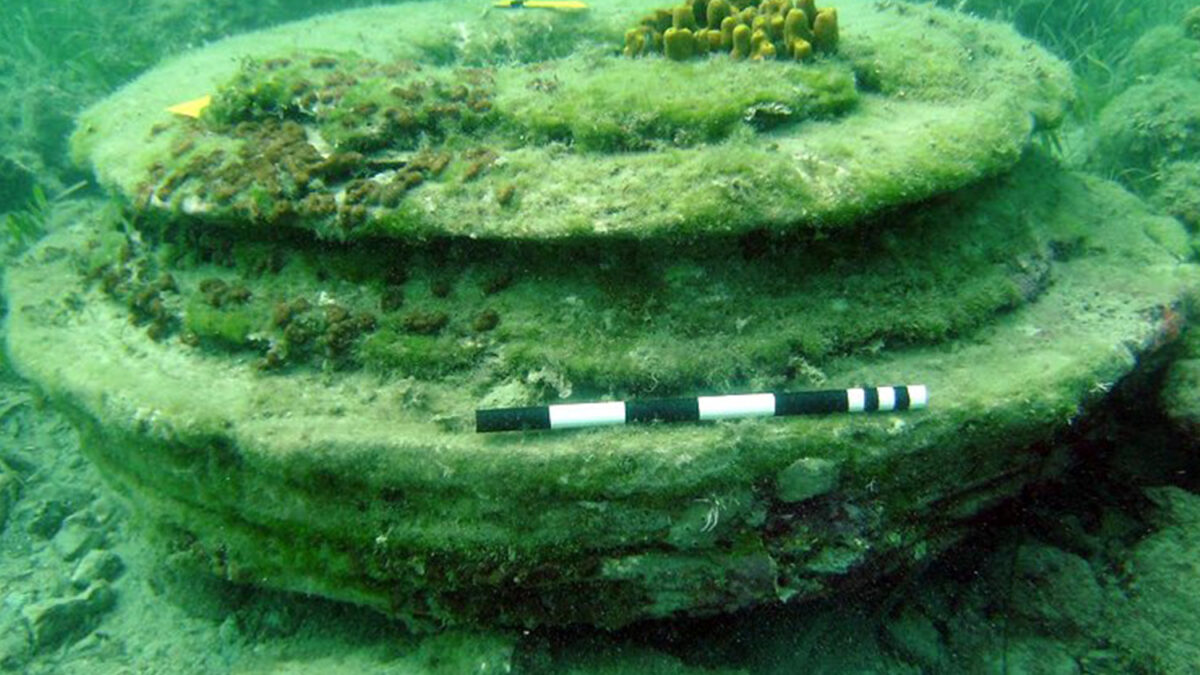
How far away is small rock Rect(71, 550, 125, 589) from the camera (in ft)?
16.4

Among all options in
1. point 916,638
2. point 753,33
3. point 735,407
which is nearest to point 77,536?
point 735,407

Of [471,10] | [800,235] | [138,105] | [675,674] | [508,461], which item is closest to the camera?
[508,461]

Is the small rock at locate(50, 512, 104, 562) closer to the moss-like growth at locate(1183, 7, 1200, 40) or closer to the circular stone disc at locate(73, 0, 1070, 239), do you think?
the circular stone disc at locate(73, 0, 1070, 239)

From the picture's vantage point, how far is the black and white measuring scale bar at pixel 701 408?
329 centimetres

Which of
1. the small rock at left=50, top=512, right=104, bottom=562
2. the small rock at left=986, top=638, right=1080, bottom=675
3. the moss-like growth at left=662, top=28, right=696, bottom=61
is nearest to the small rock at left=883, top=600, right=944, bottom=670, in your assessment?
the small rock at left=986, top=638, right=1080, bottom=675

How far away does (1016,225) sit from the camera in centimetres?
437

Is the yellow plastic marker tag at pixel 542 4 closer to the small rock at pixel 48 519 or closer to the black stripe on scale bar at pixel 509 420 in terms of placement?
the black stripe on scale bar at pixel 509 420

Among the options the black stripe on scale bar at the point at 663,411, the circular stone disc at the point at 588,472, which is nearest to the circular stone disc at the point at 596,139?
the circular stone disc at the point at 588,472

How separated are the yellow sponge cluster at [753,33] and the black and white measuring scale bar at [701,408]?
241 cm

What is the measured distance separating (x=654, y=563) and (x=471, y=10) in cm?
703

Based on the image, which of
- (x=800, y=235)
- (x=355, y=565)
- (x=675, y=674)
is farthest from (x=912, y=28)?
(x=355, y=565)

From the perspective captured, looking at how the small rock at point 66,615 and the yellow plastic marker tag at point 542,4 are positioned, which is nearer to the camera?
the small rock at point 66,615

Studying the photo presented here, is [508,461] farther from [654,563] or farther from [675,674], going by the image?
[675,674]

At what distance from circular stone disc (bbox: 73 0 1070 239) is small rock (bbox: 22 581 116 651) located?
2612mm
